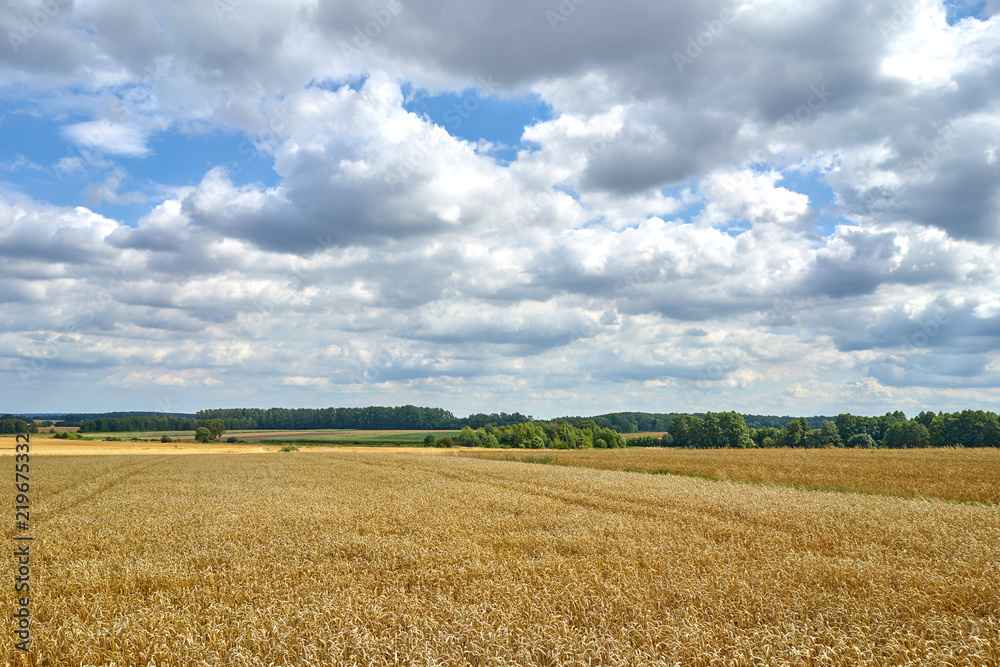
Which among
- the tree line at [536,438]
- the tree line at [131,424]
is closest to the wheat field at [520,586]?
the tree line at [536,438]

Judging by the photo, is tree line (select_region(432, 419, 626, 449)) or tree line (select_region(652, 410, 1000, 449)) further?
tree line (select_region(432, 419, 626, 449))

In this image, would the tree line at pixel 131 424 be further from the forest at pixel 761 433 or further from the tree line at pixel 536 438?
the tree line at pixel 536 438

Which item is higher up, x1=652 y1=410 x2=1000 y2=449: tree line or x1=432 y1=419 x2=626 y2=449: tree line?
x1=652 y1=410 x2=1000 y2=449: tree line

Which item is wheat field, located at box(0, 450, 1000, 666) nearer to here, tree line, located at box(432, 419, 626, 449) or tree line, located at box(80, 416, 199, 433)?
tree line, located at box(432, 419, 626, 449)

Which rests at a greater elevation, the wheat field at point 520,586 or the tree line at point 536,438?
the wheat field at point 520,586

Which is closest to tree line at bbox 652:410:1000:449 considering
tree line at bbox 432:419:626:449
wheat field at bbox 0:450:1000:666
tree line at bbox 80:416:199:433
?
tree line at bbox 432:419:626:449

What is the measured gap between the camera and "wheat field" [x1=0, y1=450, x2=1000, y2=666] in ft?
22.1

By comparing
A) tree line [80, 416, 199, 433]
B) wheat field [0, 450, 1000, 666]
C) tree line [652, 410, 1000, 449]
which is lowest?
tree line [80, 416, 199, 433]

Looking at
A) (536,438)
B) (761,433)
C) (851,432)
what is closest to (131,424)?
(536,438)

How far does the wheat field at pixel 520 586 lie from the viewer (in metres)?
6.75

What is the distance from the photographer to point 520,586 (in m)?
8.98

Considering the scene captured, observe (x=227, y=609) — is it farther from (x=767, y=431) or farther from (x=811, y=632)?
(x=767, y=431)

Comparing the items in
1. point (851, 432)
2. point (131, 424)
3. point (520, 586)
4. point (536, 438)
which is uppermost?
point (520, 586)

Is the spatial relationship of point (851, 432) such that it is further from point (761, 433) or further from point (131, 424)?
point (131, 424)
